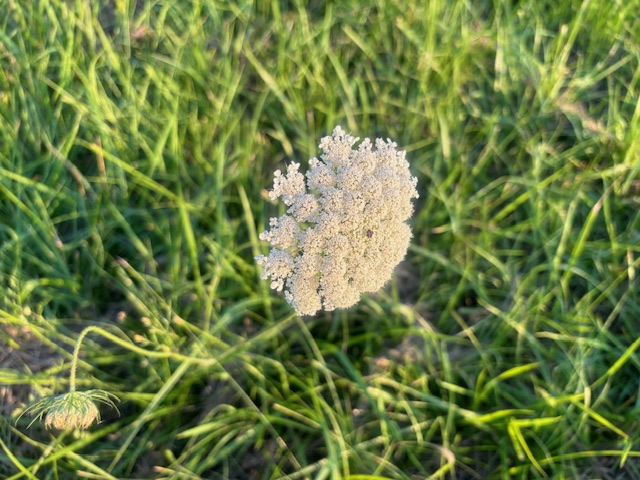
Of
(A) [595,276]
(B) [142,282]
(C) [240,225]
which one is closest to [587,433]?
(A) [595,276]

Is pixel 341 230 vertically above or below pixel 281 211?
below

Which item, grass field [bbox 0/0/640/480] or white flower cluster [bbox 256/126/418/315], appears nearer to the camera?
white flower cluster [bbox 256/126/418/315]

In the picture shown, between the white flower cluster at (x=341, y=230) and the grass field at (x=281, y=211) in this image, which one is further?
the grass field at (x=281, y=211)

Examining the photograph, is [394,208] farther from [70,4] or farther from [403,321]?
[70,4]

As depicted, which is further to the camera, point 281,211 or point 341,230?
point 281,211
